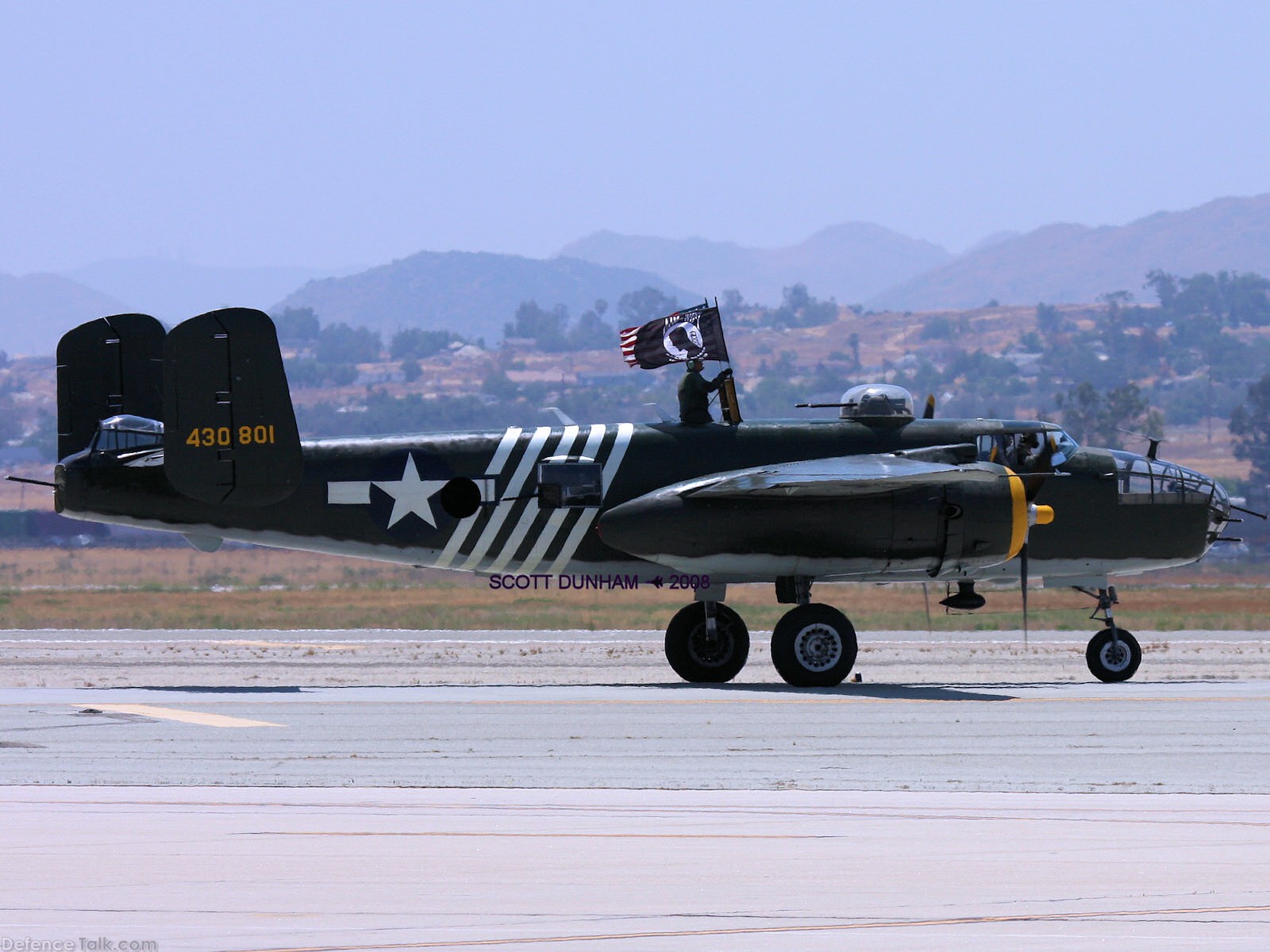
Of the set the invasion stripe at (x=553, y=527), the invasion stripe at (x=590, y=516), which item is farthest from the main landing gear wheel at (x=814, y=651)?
the invasion stripe at (x=553, y=527)

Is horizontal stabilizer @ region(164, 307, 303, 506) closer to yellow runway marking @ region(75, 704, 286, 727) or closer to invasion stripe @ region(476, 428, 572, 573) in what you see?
invasion stripe @ region(476, 428, 572, 573)

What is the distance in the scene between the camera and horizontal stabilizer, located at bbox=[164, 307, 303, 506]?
21.3 m

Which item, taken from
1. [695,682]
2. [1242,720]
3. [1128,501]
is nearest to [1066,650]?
[1128,501]

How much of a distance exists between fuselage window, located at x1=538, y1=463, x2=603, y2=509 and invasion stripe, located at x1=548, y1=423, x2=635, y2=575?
0.14 m

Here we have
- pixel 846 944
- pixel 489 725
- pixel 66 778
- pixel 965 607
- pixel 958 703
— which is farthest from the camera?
pixel 965 607

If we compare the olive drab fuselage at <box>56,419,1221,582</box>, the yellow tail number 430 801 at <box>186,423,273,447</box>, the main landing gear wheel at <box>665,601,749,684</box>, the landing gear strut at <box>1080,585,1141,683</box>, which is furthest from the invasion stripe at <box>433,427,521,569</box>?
the landing gear strut at <box>1080,585,1141,683</box>

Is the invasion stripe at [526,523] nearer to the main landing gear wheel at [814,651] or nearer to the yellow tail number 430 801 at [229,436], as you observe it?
the yellow tail number 430 801 at [229,436]

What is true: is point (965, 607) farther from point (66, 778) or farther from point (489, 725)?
point (66, 778)

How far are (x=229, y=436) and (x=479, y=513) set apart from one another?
3496 millimetres

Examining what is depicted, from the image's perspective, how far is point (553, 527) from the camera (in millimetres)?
22312

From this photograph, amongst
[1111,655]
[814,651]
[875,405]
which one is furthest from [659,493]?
[1111,655]

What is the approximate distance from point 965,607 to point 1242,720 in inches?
226

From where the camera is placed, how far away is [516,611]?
1836 inches

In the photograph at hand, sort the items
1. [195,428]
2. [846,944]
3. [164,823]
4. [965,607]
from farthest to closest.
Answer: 1. [965,607]
2. [195,428]
3. [164,823]
4. [846,944]
